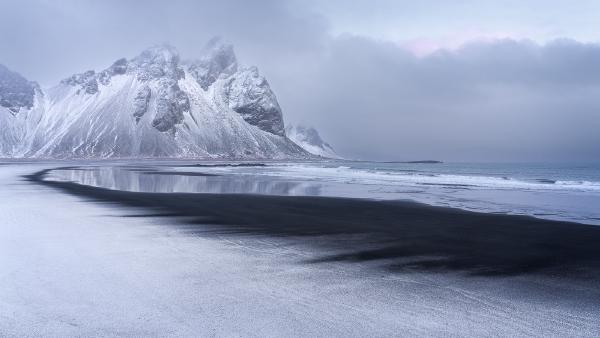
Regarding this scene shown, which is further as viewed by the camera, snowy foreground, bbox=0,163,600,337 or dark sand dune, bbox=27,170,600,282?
dark sand dune, bbox=27,170,600,282

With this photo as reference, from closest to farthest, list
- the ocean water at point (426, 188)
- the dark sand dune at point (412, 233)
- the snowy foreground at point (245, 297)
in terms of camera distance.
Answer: the snowy foreground at point (245, 297)
the dark sand dune at point (412, 233)
the ocean water at point (426, 188)

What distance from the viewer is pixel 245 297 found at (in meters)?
7.47

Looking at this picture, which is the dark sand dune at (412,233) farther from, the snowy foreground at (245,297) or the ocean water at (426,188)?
the ocean water at (426,188)

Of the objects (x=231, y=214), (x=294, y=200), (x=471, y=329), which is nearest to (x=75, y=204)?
(x=231, y=214)

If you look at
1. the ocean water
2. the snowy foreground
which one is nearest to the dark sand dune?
the snowy foreground

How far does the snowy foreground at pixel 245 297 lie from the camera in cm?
614

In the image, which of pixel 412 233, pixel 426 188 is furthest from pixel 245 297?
pixel 426 188

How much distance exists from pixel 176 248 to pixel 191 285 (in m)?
3.85

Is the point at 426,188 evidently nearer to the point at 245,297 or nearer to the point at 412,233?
the point at 412,233

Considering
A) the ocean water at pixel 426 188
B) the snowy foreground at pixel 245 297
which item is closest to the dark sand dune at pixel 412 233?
the snowy foreground at pixel 245 297

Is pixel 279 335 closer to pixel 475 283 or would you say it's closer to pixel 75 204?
pixel 475 283

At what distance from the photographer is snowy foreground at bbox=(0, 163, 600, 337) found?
20.2 feet

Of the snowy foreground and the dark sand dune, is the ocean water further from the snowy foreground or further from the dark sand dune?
the snowy foreground

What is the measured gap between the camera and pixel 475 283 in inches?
342
